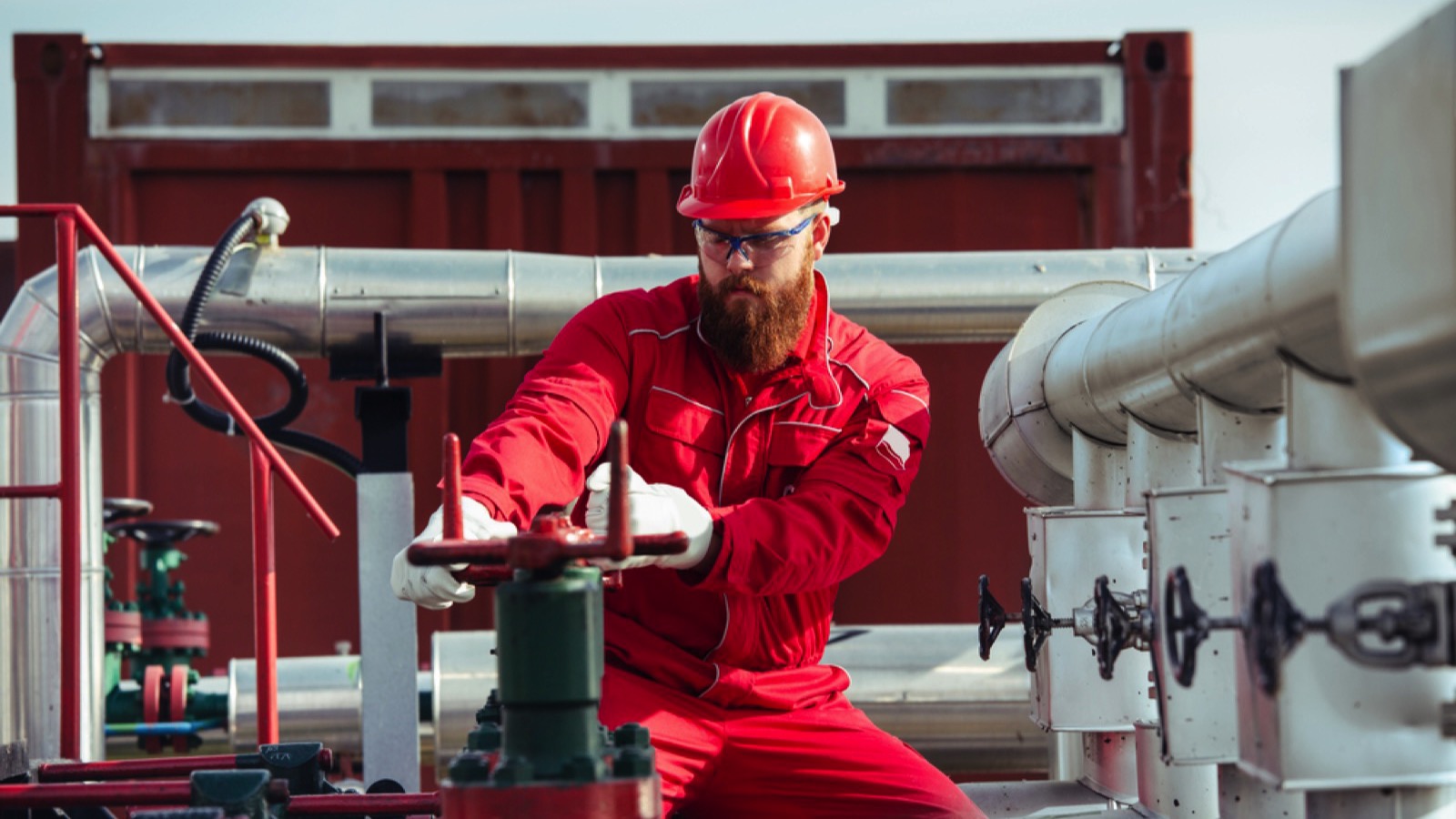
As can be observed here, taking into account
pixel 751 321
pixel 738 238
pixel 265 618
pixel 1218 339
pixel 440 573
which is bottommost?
pixel 265 618

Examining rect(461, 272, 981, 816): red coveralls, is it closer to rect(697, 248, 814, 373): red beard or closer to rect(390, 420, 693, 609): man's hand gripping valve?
rect(697, 248, 814, 373): red beard

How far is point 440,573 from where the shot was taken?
→ 83.8 inches

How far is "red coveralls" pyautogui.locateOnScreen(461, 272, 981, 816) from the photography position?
8.51 feet

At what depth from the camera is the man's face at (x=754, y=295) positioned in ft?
9.10

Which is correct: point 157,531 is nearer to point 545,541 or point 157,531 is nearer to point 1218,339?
point 545,541

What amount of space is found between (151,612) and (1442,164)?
3.92m

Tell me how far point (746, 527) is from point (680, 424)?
33 centimetres

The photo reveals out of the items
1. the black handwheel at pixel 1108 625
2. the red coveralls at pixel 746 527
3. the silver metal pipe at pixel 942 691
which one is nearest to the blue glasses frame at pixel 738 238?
the red coveralls at pixel 746 527

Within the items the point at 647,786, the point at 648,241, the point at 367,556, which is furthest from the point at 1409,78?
the point at 648,241

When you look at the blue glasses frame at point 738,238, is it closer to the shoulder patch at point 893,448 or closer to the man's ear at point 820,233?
the man's ear at point 820,233

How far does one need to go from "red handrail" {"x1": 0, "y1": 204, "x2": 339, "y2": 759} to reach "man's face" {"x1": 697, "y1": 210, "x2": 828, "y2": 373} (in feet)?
3.52

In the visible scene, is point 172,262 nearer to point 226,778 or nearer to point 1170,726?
point 226,778

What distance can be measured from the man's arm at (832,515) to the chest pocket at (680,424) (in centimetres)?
17

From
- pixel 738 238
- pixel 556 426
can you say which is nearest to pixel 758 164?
pixel 738 238
